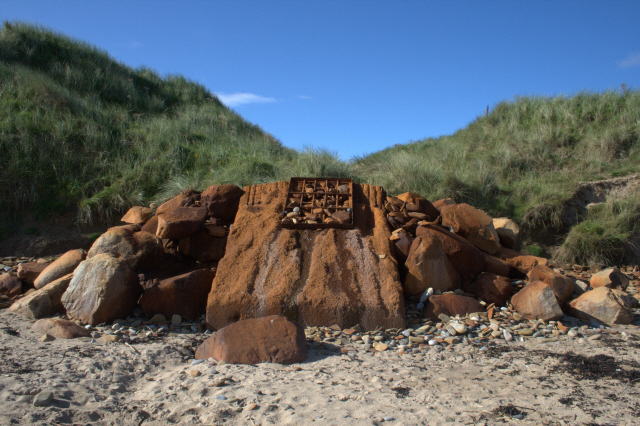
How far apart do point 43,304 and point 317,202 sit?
9.22ft

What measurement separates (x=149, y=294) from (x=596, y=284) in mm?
4680

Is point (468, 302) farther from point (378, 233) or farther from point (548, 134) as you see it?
point (548, 134)

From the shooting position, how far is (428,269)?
13.7 ft

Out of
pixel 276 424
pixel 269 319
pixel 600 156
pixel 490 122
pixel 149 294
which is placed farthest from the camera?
pixel 490 122

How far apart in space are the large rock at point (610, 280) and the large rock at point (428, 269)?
5.65ft

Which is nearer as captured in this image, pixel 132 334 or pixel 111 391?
pixel 111 391

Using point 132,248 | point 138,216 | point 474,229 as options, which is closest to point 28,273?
point 132,248

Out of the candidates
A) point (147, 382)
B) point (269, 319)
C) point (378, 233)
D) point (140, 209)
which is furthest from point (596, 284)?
point (140, 209)

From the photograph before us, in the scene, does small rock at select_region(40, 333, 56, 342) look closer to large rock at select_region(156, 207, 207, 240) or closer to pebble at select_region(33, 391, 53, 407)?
pebble at select_region(33, 391, 53, 407)

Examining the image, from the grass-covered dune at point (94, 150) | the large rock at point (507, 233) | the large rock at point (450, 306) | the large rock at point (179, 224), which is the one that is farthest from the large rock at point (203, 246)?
the large rock at point (507, 233)

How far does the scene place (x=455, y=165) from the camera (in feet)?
27.7

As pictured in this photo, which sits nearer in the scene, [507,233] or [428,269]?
[428,269]

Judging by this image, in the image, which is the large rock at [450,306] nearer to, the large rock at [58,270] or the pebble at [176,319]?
the pebble at [176,319]

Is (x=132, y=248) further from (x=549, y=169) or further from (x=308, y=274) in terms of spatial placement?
(x=549, y=169)
